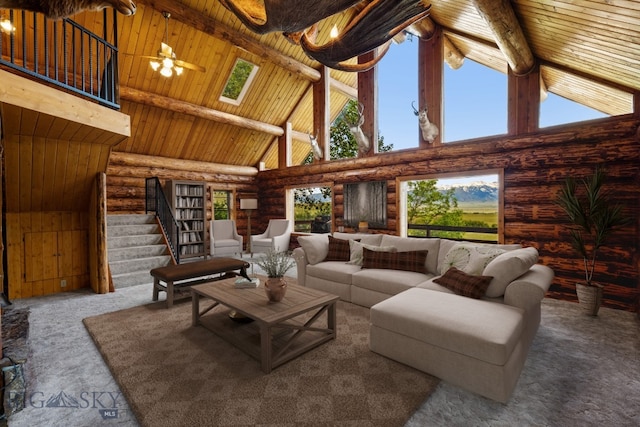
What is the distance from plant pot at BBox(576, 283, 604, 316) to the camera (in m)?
3.24

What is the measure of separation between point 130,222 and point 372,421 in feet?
19.6

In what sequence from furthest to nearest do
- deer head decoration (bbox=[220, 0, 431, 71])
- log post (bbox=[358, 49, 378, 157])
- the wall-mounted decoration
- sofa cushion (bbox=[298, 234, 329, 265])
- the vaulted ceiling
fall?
log post (bbox=[358, 49, 378, 157]) < the wall-mounted decoration < sofa cushion (bbox=[298, 234, 329, 265]) < the vaulted ceiling < deer head decoration (bbox=[220, 0, 431, 71])

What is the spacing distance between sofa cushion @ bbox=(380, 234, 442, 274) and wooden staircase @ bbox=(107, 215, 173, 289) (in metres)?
4.07

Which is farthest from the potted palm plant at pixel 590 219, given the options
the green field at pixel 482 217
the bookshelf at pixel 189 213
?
the bookshelf at pixel 189 213

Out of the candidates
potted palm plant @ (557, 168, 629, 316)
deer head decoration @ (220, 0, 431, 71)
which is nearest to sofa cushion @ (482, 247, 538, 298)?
potted palm plant @ (557, 168, 629, 316)

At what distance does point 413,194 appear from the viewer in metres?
9.10

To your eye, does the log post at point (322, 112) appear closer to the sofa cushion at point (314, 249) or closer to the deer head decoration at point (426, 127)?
the deer head decoration at point (426, 127)

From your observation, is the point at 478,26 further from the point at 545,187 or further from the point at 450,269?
the point at 450,269

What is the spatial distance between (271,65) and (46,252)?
5536 millimetres

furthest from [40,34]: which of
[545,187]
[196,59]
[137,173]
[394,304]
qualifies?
[545,187]

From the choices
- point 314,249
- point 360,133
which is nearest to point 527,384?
point 314,249

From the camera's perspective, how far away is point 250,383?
6.56 feet

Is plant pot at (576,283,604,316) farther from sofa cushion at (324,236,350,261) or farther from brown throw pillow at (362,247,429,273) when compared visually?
sofa cushion at (324,236,350,261)

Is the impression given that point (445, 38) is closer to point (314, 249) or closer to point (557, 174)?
point (557, 174)
